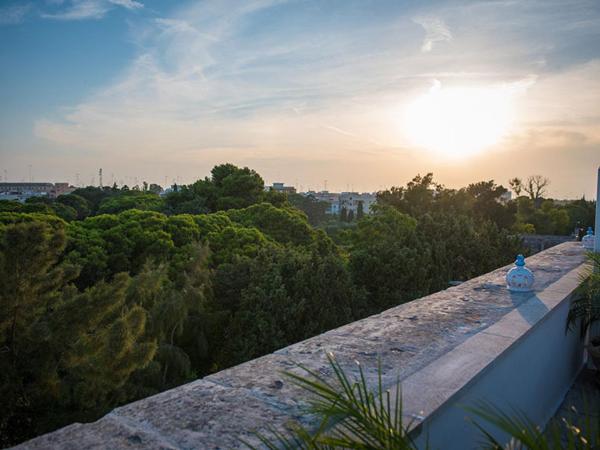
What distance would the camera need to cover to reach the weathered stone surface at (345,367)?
1.54m

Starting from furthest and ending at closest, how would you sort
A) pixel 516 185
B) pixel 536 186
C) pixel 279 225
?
1. pixel 536 186
2. pixel 516 185
3. pixel 279 225

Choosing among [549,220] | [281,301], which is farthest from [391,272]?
[549,220]

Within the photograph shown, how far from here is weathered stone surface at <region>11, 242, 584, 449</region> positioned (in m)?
1.54

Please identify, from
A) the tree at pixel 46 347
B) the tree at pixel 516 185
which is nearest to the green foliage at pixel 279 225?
the tree at pixel 46 347

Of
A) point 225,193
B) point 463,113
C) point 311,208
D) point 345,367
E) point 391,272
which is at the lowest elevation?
point 391,272

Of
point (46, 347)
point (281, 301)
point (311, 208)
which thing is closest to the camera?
point (46, 347)

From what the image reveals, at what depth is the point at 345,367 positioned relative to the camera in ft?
7.20

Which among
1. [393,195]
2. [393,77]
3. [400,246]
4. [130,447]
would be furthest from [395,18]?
[393,195]

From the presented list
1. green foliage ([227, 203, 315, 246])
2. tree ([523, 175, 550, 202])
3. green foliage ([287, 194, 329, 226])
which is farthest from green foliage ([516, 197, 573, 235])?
green foliage ([287, 194, 329, 226])

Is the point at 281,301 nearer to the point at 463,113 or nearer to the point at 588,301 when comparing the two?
the point at 463,113

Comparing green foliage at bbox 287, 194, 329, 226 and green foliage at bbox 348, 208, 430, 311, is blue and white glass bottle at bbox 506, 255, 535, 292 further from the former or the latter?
green foliage at bbox 287, 194, 329, 226

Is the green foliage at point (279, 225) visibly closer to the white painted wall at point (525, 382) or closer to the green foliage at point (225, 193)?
the green foliage at point (225, 193)

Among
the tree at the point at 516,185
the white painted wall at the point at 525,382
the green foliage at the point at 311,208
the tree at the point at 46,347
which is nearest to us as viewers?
the white painted wall at the point at 525,382

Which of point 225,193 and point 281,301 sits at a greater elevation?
point 225,193
